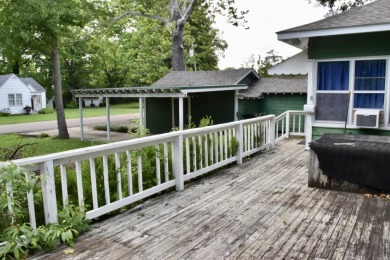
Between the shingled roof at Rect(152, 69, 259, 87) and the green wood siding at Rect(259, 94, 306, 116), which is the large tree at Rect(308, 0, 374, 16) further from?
the green wood siding at Rect(259, 94, 306, 116)

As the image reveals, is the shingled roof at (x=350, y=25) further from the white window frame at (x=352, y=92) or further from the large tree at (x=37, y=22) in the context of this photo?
the large tree at (x=37, y=22)

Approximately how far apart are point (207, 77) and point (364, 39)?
35.4 feet

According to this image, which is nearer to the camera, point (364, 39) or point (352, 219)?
point (352, 219)

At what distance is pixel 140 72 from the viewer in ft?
80.8

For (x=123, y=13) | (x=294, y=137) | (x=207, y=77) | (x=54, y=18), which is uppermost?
(x=123, y=13)

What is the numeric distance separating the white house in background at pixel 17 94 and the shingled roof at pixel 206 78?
1909cm

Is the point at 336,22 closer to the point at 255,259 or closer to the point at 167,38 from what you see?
the point at 255,259

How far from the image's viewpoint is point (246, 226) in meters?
3.30

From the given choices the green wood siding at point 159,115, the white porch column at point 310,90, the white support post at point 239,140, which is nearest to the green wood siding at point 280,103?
the green wood siding at point 159,115

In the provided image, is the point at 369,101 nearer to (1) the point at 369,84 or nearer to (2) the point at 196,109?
(1) the point at 369,84

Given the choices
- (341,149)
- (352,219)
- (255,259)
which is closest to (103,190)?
(255,259)

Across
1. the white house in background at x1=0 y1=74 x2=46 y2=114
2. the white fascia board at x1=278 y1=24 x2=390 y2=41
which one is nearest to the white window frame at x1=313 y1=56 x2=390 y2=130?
the white fascia board at x1=278 y1=24 x2=390 y2=41

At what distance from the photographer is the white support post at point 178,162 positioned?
14.7ft

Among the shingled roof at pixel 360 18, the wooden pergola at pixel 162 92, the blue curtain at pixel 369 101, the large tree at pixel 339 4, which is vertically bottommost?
the blue curtain at pixel 369 101
